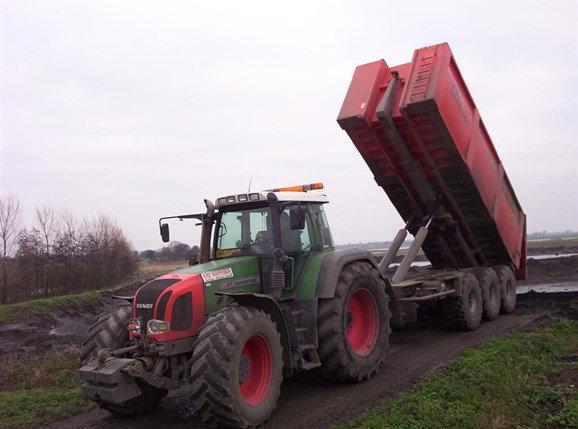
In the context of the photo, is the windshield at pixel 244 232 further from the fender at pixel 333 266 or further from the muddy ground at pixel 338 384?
the muddy ground at pixel 338 384

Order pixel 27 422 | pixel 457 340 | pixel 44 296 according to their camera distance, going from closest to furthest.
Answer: pixel 27 422 < pixel 457 340 < pixel 44 296

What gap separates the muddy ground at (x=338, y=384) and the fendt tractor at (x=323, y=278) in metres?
0.22

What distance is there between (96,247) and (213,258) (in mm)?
21076

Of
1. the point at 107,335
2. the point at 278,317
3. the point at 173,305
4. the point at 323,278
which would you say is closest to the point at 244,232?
the point at 323,278

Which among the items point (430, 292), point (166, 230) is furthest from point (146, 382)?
point (430, 292)

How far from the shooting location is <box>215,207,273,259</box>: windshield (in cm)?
621

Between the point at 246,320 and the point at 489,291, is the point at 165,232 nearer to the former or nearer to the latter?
the point at 246,320

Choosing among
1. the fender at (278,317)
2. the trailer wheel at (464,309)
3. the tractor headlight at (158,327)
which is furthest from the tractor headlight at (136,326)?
the trailer wheel at (464,309)

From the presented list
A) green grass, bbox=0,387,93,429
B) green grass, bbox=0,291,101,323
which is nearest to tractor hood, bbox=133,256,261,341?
green grass, bbox=0,387,93,429

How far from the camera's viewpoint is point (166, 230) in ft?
21.2

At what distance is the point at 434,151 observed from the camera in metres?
A: 8.66

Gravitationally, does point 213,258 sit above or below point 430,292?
above

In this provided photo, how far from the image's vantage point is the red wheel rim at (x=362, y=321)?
6816 millimetres

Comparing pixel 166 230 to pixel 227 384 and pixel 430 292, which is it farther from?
pixel 430 292
